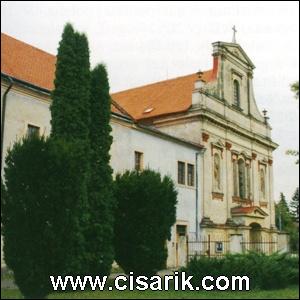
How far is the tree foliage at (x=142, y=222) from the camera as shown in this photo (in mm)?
18438

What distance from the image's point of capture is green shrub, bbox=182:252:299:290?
570 inches

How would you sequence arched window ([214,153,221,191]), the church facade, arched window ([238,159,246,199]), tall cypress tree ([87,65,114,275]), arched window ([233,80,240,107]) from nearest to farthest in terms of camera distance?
tall cypress tree ([87,65,114,275])
the church facade
arched window ([214,153,221,191])
arched window ([238,159,246,199])
arched window ([233,80,240,107])

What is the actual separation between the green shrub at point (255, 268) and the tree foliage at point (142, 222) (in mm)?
1552

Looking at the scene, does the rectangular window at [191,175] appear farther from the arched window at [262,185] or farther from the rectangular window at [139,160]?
the arched window at [262,185]

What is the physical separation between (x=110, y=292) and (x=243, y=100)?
998 inches

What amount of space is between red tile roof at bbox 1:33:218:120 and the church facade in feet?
0.27

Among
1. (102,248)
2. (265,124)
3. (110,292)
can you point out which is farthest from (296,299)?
(265,124)

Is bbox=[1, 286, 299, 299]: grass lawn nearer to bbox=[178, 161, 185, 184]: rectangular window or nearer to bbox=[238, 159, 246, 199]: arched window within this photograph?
bbox=[178, 161, 185, 184]: rectangular window

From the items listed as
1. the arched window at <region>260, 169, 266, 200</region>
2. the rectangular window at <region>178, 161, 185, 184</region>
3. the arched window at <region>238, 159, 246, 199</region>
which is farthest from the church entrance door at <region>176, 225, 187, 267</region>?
the arched window at <region>260, 169, 266, 200</region>

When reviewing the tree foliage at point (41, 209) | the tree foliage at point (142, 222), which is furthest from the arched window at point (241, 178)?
the tree foliage at point (41, 209)

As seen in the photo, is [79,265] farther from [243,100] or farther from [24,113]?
[243,100]

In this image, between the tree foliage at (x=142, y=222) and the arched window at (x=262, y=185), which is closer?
the tree foliage at (x=142, y=222)

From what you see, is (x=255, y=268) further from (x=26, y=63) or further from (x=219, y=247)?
(x=219, y=247)

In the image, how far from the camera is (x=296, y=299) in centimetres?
1169
